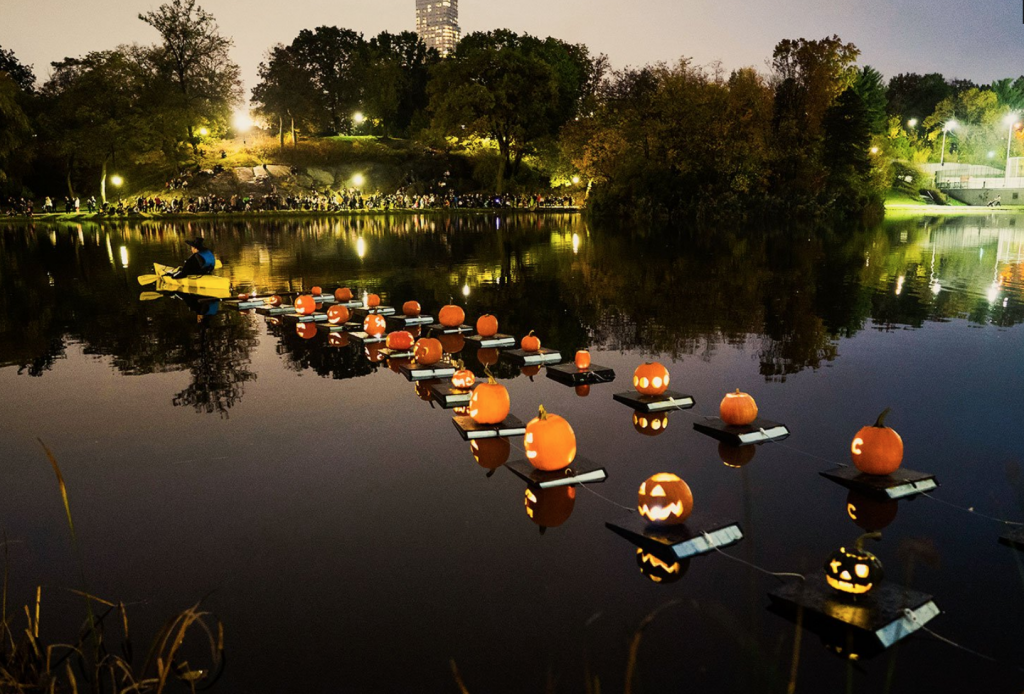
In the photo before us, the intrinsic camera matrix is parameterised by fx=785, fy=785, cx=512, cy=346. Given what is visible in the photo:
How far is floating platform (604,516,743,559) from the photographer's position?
20.9 ft

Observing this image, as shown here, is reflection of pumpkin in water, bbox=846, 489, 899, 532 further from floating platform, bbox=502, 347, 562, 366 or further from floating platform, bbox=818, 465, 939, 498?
floating platform, bbox=502, 347, 562, 366

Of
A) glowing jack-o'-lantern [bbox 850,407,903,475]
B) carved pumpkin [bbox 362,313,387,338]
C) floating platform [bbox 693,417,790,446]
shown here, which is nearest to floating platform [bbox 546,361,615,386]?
floating platform [bbox 693,417,790,446]

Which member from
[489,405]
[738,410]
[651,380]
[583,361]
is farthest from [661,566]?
[583,361]

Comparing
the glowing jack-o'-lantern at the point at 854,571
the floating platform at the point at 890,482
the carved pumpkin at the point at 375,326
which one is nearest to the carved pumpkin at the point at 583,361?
the carved pumpkin at the point at 375,326

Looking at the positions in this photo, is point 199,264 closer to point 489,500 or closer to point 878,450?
point 489,500

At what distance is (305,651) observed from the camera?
514 centimetres

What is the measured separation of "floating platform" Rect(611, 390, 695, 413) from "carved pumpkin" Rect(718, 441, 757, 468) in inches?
56.2

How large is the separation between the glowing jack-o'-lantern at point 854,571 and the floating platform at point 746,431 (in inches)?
139

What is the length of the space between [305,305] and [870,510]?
13.8m

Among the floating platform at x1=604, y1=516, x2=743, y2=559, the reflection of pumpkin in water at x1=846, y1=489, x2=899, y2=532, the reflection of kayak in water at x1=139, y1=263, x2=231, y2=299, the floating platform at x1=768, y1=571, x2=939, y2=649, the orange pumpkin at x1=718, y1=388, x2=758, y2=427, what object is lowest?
the reflection of kayak in water at x1=139, y1=263, x2=231, y2=299

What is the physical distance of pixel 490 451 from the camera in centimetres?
894

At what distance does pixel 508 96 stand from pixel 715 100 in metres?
20.9

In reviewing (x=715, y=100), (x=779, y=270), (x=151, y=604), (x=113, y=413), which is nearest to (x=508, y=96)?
(x=715, y=100)

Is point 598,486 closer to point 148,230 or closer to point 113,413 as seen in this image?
point 113,413
